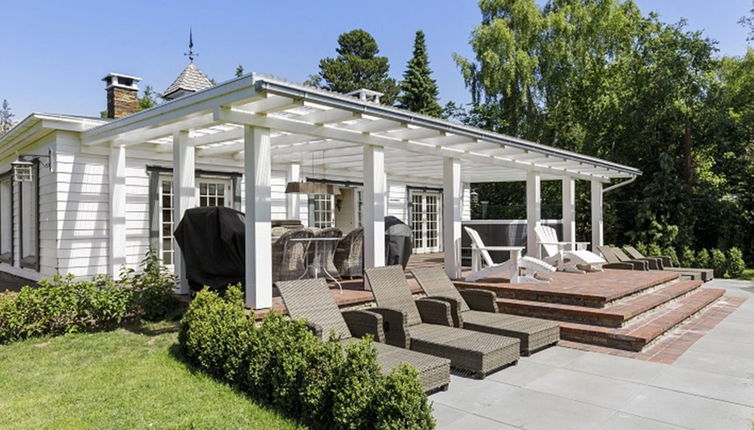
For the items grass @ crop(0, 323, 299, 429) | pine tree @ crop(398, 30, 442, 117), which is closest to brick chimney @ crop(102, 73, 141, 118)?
grass @ crop(0, 323, 299, 429)

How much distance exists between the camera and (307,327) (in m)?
4.28

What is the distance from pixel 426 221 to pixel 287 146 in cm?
757

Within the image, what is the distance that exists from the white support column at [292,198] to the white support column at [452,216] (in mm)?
3646

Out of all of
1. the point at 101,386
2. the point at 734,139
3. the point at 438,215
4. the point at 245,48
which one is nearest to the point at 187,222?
the point at 101,386

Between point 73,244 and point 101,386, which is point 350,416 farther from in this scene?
point 73,244

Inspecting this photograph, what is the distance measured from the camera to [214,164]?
9.73 m

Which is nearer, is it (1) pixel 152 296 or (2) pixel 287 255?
(1) pixel 152 296

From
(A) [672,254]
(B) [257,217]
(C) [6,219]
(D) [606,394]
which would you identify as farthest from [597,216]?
(C) [6,219]

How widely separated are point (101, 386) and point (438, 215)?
12.8 metres

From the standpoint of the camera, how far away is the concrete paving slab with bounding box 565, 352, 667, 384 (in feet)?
15.3

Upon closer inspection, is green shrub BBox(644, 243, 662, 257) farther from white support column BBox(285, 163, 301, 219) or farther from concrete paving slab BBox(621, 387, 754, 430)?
concrete paving slab BBox(621, 387, 754, 430)

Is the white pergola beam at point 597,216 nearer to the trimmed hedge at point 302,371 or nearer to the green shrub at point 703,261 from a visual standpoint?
the green shrub at point 703,261

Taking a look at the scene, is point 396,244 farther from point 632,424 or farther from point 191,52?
point 191,52

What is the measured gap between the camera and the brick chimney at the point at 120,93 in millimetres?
9898
